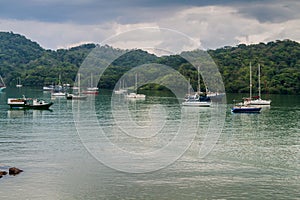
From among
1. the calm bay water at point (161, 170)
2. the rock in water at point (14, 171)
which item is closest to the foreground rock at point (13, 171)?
the rock in water at point (14, 171)

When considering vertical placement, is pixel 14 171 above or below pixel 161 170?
above

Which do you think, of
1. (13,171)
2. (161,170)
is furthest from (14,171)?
(161,170)

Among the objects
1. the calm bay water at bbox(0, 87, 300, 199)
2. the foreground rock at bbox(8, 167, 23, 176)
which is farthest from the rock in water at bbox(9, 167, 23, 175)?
the calm bay water at bbox(0, 87, 300, 199)

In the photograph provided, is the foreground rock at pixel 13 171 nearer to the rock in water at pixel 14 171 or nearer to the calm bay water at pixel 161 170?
the rock in water at pixel 14 171

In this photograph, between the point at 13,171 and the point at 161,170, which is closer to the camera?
the point at 13,171

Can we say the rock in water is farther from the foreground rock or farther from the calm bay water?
the calm bay water

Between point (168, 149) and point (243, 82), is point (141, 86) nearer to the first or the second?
point (243, 82)

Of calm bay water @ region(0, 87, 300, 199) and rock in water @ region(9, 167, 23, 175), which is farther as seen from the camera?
rock in water @ region(9, 167, 23, 175)

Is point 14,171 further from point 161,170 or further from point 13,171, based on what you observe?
point 161,170

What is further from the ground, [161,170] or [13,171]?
[13,171]

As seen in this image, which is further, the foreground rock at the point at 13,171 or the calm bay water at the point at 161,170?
the foreground rock at the point at 13,171

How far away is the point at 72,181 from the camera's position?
29.0 meters

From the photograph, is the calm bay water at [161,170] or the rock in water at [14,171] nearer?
the calm bay water at [161,170]

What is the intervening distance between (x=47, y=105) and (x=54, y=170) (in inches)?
1866
